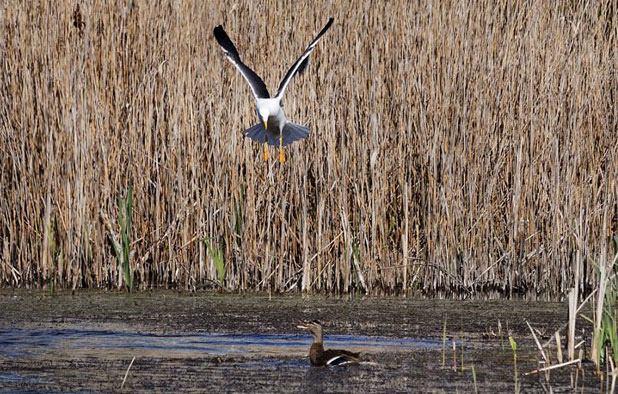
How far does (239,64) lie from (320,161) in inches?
31.6

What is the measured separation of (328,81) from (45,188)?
6.15ft

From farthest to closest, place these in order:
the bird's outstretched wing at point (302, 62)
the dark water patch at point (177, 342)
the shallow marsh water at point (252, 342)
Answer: the bird's outstretched wing at point (302, 62) → the dark water patch at point (177, 342) → the shallow marsh water at point (252, 342)

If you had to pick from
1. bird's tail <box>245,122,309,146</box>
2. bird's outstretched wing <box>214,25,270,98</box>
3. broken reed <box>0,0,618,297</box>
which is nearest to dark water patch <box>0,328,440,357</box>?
broken reed <box>0,0,618,297</box>

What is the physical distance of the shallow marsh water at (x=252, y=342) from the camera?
4.95m

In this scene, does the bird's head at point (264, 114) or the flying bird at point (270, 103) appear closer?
the flying bird at point (270, 103)

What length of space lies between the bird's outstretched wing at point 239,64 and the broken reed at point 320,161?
0.29 meters

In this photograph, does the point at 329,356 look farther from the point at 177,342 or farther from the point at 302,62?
the point at 302,62

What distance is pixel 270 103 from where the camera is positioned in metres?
7.48

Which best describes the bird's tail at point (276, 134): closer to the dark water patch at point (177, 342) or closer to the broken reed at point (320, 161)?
the broken reed at point (320, 161)

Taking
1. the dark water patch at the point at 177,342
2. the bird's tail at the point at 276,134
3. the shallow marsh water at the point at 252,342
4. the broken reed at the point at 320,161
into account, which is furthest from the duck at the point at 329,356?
the bird's tail at the point at 276,134

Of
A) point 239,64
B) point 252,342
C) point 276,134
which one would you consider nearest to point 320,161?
point 276,134

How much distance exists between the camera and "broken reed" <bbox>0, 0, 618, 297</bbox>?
7434mm

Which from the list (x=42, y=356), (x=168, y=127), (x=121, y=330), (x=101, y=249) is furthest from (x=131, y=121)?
(x=42, y=356)

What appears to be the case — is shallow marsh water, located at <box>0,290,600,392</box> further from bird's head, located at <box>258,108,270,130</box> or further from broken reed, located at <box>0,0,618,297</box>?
bird's head, located at <box>258,108,270,130</box>
